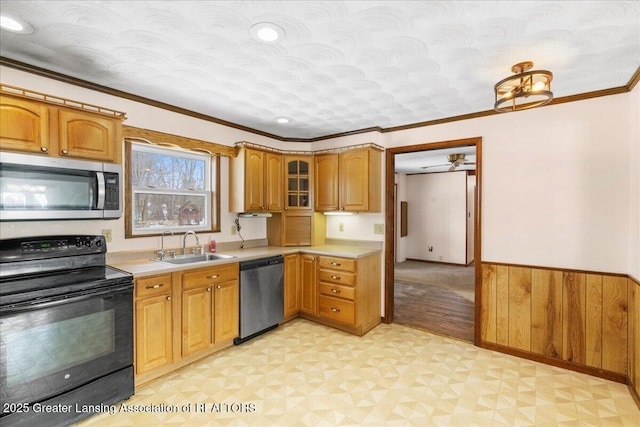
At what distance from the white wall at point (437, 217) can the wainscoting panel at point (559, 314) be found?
4600 millimetres

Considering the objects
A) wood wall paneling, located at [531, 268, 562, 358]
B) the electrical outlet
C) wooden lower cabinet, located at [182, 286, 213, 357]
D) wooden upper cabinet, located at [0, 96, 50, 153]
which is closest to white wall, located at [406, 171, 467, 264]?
wood wall paneling, located at [531, 268, 562, 358]

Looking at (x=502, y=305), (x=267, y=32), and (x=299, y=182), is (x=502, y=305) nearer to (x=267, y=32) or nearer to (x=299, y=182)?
(x=299, y=182)

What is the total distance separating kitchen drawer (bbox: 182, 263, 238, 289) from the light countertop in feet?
0.17

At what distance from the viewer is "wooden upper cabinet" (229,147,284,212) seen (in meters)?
3.54

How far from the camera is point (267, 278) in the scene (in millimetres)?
3350

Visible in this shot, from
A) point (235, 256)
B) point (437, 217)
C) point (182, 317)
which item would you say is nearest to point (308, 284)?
point (235, 256)

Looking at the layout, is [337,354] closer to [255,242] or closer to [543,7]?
[255,242]

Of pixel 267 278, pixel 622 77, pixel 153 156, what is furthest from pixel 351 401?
pixel 622 77

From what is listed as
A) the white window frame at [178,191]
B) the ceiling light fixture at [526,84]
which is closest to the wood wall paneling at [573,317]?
the ceiling light fixture at [526,84]

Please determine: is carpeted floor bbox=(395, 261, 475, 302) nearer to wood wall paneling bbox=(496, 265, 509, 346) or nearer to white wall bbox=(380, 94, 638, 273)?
wood wall paneling bbox=(496, 265, 509, 346)

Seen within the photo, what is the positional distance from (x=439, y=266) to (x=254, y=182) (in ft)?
18.0

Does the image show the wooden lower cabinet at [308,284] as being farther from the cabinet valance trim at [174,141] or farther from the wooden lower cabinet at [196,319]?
the cabinet valance trim at [174,141]

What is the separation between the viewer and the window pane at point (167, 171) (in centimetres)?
296

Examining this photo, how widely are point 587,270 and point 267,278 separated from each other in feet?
9.96
